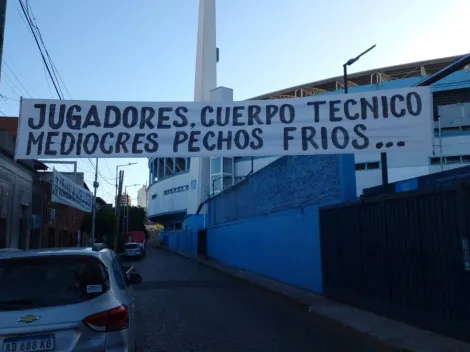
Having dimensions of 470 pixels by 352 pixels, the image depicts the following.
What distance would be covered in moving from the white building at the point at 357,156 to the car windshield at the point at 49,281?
16.0 metres

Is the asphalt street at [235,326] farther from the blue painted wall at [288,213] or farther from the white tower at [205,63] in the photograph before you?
the white tower at [205,63]

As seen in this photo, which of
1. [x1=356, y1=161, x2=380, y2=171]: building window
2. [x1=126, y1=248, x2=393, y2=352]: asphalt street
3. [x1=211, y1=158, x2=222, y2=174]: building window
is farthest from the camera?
[x1=211, y1=158, x2=222, y2=174]: building window

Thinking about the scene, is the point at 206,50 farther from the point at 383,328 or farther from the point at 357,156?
the point at 383,328

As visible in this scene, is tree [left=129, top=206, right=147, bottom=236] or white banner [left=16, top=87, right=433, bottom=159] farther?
tree [left=129, top=206, right=147, bottom=236]

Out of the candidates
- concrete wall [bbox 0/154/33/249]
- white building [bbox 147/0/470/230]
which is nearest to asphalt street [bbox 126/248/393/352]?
concrete wall [bbox 0/154/33/249]

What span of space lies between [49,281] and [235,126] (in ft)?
15.5

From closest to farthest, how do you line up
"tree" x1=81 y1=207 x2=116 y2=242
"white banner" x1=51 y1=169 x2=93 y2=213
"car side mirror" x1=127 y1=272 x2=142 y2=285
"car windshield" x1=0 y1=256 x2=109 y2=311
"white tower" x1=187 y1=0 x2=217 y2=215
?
"car windshield" x1=0 y1=256 x2=109 y2=311
"car side mirror" x1=127 y1=272 x2=142 y2=285
"white banner" x1=51 y1=169 x2=93 y2=213
"tree" x1=81 y1=207 x2=116 y2=242
"white tower" x1=187 y1=0 x2=217 y2=215

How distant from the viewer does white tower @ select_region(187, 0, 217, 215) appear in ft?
205

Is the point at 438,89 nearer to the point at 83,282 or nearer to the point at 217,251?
the point at 217,251

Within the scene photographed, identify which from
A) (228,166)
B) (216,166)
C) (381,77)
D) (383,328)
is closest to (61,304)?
(383,328)

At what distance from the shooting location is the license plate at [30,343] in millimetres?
4078

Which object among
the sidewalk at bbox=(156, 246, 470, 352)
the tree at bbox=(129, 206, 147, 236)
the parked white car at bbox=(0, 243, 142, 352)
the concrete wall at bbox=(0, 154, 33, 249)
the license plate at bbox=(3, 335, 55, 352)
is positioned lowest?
the sidewalk at bbox=(156, 246, 470, 352)

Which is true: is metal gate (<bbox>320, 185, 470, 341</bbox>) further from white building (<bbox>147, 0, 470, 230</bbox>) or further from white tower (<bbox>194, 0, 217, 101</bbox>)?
white tower (<bbox>194, 0, 217, 101</bbox>)

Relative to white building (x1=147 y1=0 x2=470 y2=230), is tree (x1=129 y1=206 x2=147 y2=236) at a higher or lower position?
lower
